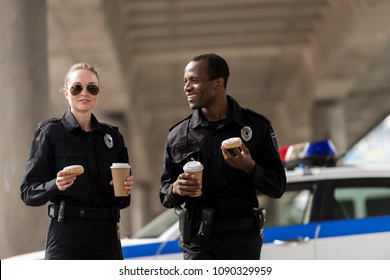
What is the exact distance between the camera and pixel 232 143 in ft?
12.0

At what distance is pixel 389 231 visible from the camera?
6.34 meters

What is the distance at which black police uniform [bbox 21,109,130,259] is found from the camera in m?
3.77

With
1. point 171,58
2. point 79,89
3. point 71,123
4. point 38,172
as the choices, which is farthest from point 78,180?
point 171,58

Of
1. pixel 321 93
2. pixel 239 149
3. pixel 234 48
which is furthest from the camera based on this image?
pixel 321 93

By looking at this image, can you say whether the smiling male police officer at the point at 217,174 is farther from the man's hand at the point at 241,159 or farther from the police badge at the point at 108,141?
the police badge at the point at 108,141

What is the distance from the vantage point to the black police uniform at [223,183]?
12.7 feet

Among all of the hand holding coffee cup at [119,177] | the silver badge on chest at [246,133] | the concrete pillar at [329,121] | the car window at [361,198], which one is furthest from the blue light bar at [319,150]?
→ the concrete pillar at [329,121]

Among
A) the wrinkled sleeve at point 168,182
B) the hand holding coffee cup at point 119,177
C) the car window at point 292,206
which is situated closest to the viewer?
the hand holding coffee cup at point 119,177

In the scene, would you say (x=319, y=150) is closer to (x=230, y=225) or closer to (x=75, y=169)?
(x=230, y=225)

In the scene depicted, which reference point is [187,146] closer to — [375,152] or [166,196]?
[166,196]

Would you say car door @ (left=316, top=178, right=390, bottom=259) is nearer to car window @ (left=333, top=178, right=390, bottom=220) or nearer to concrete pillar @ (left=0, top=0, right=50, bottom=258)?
car window @ (left=333, top=178, right=390, bottom=220)

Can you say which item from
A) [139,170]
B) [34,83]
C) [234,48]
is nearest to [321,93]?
[234,48]

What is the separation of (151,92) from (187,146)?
24642 mm

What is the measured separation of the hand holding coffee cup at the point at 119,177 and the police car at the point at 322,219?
103 inches
